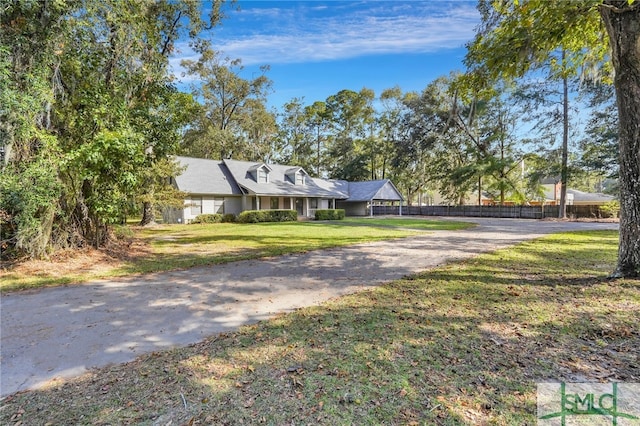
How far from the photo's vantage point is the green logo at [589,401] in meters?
2.17

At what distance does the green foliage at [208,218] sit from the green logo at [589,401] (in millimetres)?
21971

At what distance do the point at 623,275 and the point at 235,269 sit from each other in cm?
729

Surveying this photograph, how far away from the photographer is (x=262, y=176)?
87.2 ft

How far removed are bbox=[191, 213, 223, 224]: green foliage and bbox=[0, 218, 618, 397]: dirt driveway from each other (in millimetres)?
15506

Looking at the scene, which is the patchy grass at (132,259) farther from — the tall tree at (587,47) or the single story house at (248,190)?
the single story house at (248,190)

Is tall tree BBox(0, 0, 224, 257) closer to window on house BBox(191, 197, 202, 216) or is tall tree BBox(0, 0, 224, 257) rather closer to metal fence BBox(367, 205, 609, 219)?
window on house BBox(191, 197, 202, 216)

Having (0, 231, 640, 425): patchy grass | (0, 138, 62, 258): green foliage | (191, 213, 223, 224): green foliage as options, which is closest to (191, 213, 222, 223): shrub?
(191, 213, 223, 224): green foliage

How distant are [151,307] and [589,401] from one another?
5.08m

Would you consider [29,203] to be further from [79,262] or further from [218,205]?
[218,205]

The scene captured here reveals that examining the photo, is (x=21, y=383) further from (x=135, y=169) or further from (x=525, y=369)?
(x=135, y=169)

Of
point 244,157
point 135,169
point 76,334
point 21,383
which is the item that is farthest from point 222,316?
point 244,157

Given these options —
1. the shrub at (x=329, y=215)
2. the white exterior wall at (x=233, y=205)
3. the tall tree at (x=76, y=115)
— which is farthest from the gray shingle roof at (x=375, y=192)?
the tall tree at (x=76, y=115)

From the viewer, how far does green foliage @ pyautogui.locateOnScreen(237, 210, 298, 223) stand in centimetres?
2202

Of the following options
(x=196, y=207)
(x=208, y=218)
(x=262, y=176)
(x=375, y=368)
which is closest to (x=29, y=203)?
(x=375, y=368)
